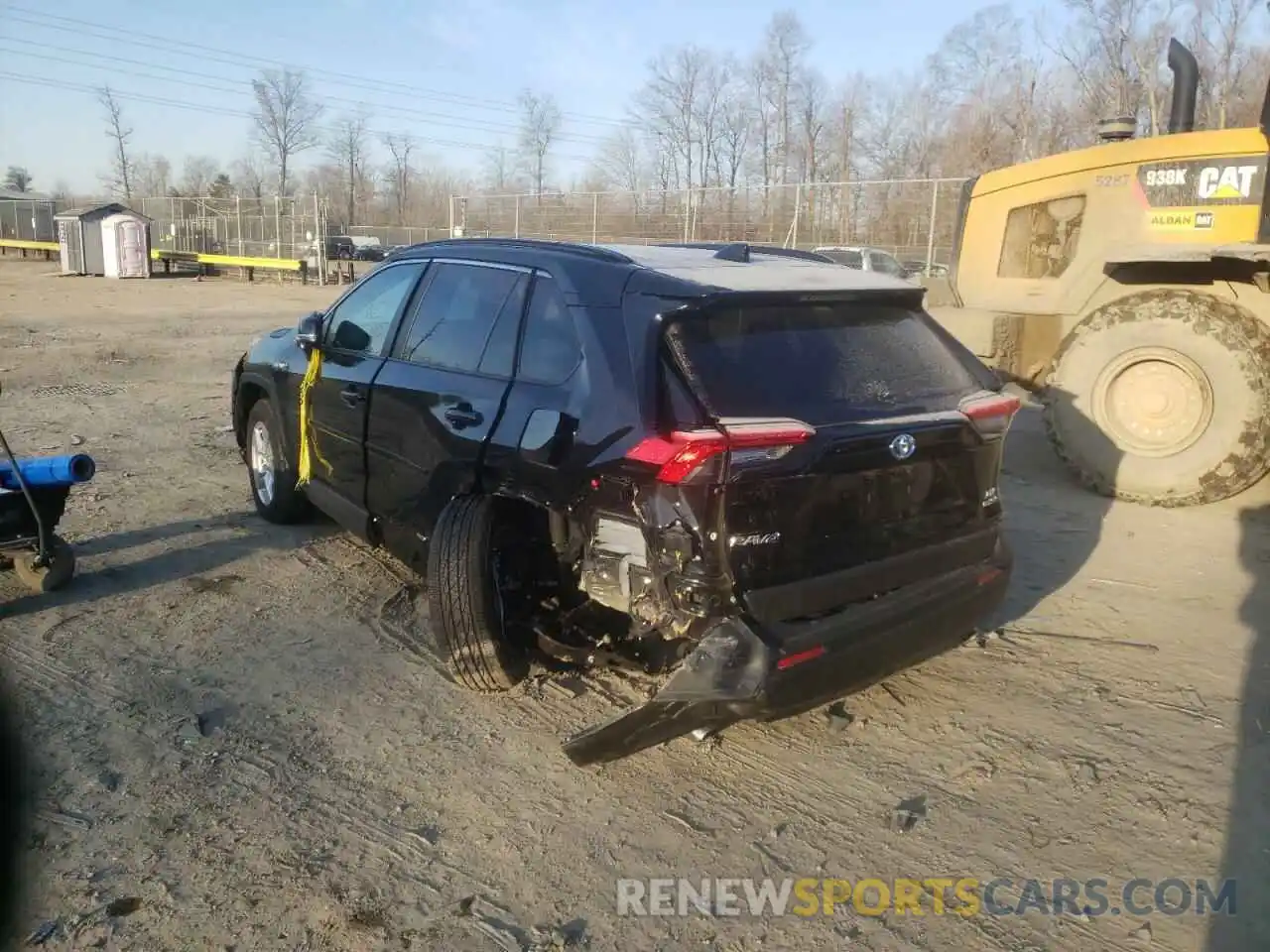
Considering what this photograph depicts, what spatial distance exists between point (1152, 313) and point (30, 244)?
158 ft

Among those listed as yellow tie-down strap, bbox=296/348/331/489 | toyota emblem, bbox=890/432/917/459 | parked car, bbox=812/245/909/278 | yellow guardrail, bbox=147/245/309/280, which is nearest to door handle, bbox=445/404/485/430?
yellow tie-down strap, bbox=296/348/331/489

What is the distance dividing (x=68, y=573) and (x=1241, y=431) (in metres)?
7.03

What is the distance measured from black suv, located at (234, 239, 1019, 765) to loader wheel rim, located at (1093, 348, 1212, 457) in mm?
3332

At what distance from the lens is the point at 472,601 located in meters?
3.71

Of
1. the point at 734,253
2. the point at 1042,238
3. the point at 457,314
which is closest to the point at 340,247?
the point at 1042,238

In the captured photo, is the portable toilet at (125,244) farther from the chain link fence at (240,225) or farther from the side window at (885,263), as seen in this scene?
the side window at (885,263)

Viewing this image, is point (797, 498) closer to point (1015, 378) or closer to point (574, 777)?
point (574, 777)

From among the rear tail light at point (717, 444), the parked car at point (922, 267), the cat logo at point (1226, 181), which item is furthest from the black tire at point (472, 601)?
the parked car at point (922, 267)

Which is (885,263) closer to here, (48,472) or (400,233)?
(48,472)

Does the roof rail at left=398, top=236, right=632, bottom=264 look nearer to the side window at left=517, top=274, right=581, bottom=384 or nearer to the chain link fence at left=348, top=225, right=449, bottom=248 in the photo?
the side window at left=517, top=274, right=581, bottom=384

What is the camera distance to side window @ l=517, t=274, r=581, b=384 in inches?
143

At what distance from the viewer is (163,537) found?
19.1 ft

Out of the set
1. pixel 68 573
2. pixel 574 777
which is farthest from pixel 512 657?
pixel 68 573

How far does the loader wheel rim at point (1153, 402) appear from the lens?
21.7ft
